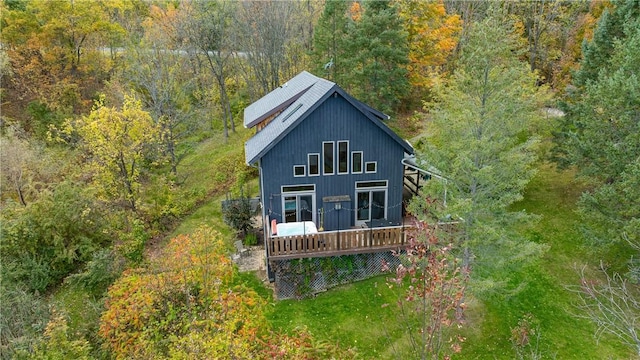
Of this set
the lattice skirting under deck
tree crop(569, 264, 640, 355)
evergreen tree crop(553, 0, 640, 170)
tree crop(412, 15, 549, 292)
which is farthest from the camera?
evergreen tree crop(553, 0, 640, 170)

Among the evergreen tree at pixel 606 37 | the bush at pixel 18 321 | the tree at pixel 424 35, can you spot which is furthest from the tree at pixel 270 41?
the bush at pixel 18 321

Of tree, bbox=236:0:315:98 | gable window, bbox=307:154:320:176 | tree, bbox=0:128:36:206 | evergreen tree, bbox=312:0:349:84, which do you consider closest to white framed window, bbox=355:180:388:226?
gable window, bbox=307:154:320:176

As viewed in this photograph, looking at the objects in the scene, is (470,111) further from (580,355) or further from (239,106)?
(239,106)

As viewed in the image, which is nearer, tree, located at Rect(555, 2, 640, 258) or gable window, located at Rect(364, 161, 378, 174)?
tree, located at Rect(555, 2, 640, 258)

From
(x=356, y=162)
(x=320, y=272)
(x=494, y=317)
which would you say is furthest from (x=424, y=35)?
(x=494, y=317)

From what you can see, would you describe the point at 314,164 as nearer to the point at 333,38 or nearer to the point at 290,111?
the point at 290,111

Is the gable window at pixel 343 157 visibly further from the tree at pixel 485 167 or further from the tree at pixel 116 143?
the tree at pixel 116 143

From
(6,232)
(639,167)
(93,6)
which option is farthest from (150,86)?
(639,167)

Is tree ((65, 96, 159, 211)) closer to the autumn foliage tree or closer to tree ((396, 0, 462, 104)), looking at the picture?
the autumn foliage tree
